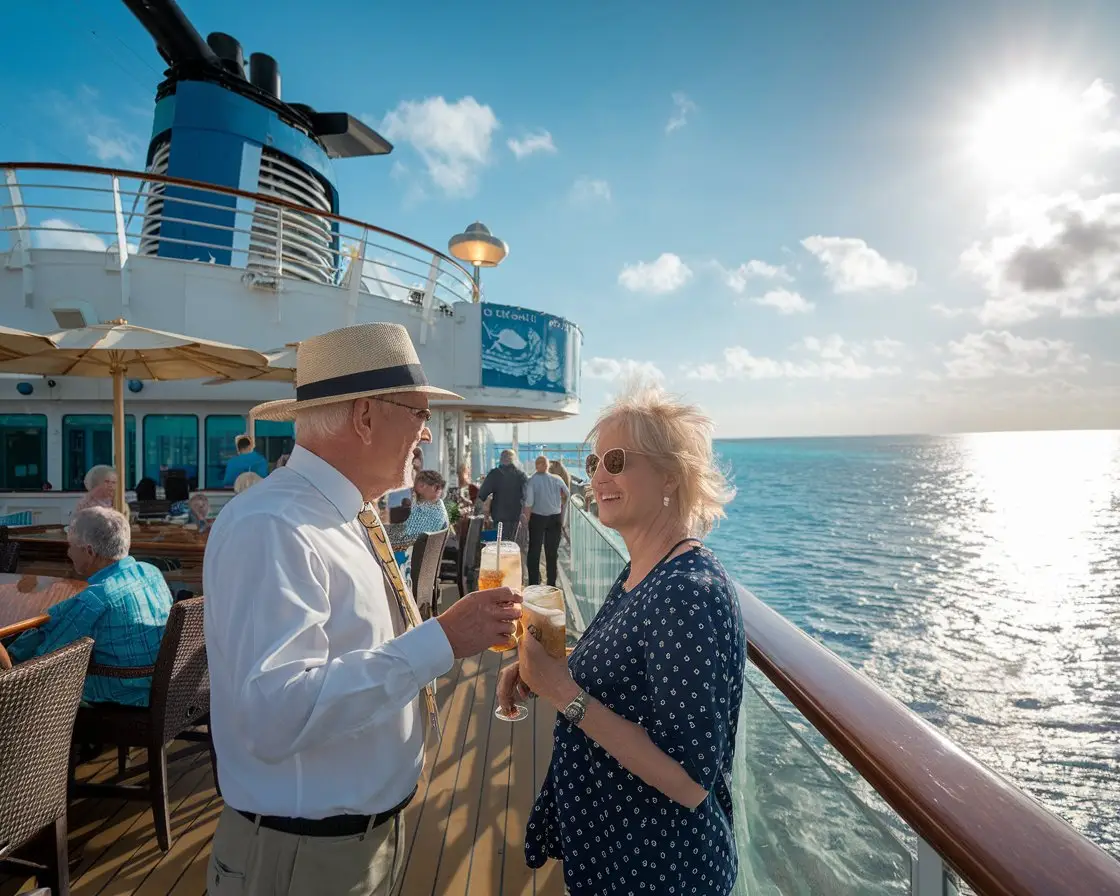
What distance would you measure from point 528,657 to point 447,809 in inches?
84.1

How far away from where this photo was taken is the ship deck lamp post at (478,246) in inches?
349

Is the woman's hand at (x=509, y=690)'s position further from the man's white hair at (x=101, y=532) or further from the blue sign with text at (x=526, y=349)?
the blue sign with text at (x=526, y=349)

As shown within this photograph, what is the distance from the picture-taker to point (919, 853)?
3.01 ft

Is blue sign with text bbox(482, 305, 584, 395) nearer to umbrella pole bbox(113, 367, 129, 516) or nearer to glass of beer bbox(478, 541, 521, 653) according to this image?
umbrella pole bbox(113, 367, 129, 516)

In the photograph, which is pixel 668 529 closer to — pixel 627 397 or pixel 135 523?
pixel 627 397

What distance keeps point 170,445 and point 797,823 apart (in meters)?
10.3

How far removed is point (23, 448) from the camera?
9141 mm

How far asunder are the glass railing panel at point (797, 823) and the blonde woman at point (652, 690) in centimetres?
19

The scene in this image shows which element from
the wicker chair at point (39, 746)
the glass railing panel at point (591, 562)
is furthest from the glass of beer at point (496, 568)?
the glass railing panel at point (591, 562)

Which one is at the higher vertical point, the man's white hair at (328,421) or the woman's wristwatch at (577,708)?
the man's white hair at (328,421)

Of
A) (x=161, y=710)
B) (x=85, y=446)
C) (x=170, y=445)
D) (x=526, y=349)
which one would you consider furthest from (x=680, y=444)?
(x=85, y=446)

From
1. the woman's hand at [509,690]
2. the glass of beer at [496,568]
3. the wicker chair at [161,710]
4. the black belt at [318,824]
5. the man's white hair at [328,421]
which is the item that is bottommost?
the wicker chair at [161,710]

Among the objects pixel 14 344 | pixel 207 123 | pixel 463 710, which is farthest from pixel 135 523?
pixel 207 123

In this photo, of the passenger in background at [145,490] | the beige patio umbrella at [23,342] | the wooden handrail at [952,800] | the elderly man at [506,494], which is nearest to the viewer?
the wooden handrail at [952,800]
